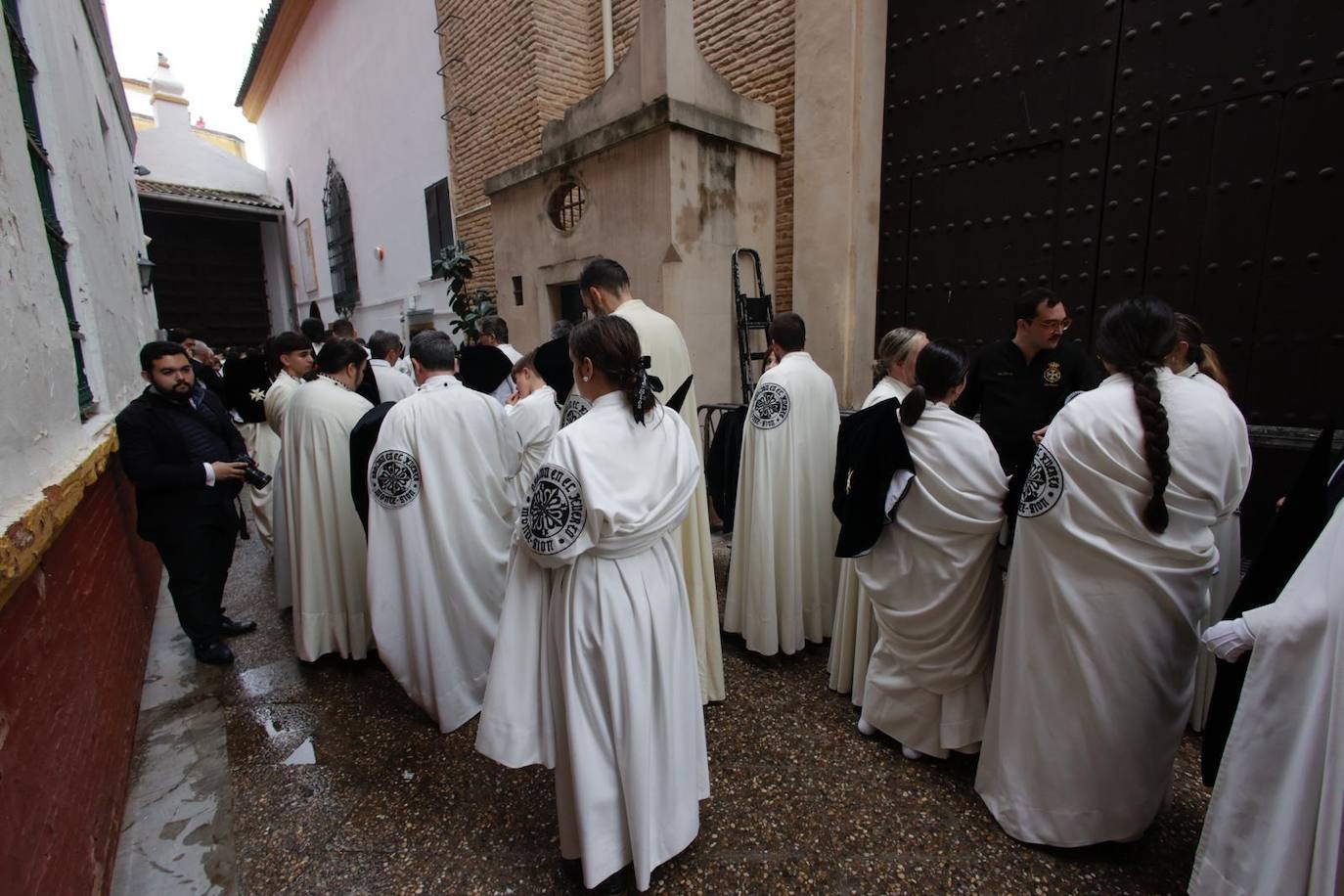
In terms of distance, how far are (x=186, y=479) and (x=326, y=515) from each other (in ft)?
2.27

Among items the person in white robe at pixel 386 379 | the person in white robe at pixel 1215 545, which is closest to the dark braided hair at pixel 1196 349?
the person in white robe at pixel 1215 545

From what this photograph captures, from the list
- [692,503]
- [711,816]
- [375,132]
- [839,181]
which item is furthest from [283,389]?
[375,132]

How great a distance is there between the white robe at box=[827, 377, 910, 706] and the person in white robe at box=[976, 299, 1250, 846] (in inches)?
31.0

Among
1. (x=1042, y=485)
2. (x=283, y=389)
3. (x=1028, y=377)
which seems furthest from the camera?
(x=283, y=389)

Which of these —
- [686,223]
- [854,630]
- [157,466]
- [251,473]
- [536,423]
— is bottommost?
[854,630]

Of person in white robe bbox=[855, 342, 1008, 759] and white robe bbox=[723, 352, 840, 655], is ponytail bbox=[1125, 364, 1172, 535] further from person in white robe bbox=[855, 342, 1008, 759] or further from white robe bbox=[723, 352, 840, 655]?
white robe bbox=[723, 352, 840, 655]

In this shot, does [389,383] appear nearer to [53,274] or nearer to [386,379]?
[386,379]

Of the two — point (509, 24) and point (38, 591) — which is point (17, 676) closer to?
point (38, 591)

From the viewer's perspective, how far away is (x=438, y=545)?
3002mm

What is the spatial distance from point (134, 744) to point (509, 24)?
372 inches

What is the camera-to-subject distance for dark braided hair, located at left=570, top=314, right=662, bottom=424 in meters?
1.91

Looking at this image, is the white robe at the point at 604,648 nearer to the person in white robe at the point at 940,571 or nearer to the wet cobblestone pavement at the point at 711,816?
the wet cobblestone pavement at the point at 711,816

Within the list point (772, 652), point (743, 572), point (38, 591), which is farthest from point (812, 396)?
point (38, 591)

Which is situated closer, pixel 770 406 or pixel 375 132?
pixel 770 406
